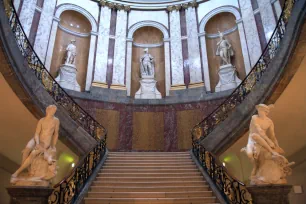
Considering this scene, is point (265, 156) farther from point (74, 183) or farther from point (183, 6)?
point (183, 6)

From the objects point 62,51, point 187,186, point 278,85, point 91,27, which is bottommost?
point 187,186

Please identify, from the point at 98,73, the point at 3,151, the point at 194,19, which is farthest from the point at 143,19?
the point at 3,151

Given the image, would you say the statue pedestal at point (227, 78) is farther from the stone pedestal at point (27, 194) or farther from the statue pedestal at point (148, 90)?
the stone pedestal at point (27, 194)

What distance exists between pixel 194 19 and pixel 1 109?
11.1 m

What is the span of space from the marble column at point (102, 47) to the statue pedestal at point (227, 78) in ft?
18.3

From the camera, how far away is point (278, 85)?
20.2 ft

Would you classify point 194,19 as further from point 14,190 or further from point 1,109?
point 14,190

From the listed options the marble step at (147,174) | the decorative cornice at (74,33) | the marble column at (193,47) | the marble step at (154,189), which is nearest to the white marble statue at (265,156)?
the marble step at (154,189)

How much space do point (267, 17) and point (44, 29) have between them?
1022 centimetres

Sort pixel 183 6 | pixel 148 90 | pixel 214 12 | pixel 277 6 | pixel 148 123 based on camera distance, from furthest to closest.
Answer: pixel 183 6, pixel 214 12, pixel 148 90, pixel 148 123, pixel 277 6

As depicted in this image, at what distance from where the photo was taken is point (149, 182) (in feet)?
20.6

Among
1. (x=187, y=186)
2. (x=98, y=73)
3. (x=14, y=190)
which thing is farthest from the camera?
(x=98, y=73)

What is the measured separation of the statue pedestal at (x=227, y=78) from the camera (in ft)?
39.4

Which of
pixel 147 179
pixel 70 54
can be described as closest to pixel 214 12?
pixel 70 54
